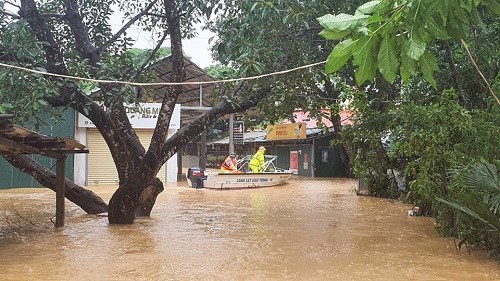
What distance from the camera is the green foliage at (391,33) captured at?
6.86 ft

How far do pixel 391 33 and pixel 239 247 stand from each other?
5789mm

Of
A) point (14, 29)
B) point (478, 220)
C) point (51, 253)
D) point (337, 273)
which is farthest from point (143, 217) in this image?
point (478, 220)

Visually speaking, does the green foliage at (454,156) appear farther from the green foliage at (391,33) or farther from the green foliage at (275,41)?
the green foliage at (391,33)

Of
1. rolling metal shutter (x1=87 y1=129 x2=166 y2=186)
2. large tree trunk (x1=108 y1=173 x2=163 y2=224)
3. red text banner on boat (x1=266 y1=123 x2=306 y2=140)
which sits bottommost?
large tree trunk (x1=108 y1=173 x2=163 y2=224)

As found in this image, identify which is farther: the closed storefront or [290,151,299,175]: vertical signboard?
[290,151,299,175]: vertical signboard

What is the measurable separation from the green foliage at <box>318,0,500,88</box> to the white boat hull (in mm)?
16337

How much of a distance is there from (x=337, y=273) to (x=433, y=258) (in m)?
1.64

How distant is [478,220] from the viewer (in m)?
6.99

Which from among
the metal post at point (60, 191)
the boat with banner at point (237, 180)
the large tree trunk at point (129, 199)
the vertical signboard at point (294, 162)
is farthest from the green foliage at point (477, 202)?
the vertical signboard at point (294, 162)

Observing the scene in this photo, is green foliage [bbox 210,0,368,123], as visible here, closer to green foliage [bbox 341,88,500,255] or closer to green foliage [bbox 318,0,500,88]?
green foliage [bbox 341,88,500,255]

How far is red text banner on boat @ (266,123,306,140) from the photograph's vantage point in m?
25.2

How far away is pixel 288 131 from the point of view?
86.5ft

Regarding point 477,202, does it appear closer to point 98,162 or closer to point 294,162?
point 98,162

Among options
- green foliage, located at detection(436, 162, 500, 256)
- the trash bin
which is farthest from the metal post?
the trash bin
